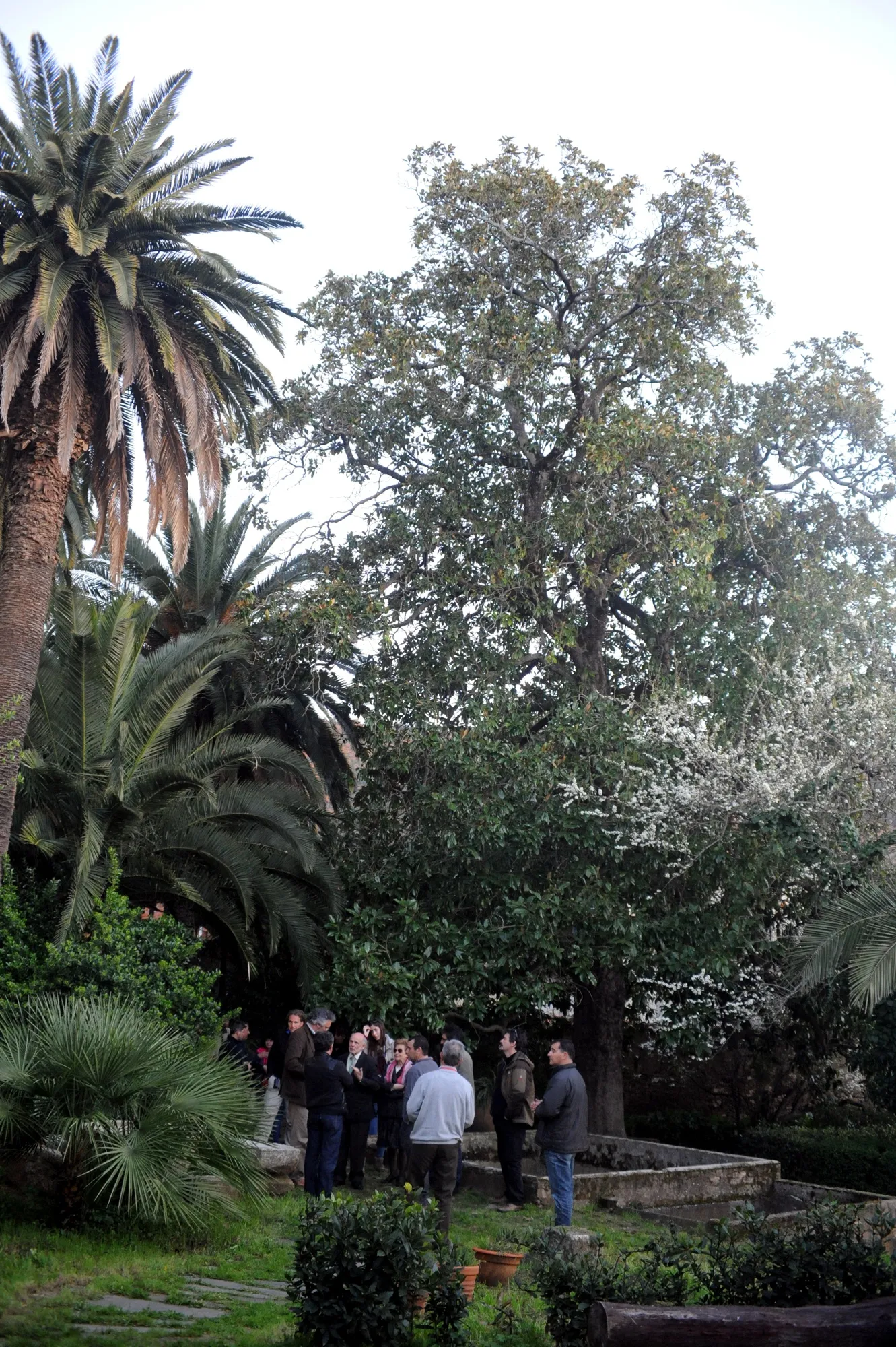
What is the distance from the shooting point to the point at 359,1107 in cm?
1221

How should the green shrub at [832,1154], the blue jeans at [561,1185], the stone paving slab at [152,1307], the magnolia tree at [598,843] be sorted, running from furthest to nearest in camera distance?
the green shrub at [832,1154], the magnolia tree at [598,843], the blue jeans at [561,1185], the stone paving slab at [152,1307]

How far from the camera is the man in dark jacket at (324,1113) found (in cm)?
1034

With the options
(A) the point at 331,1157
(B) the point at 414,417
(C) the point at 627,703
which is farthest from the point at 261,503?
(A) the point at 331,1157

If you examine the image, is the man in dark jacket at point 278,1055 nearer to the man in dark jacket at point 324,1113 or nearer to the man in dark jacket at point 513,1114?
the man in dark jacket at point 513,1114

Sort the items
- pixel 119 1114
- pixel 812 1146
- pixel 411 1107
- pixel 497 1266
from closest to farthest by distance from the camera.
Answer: pixel 497 1266 < pixel 119 1114 < pixel 411 1107 < pixel 812 1146

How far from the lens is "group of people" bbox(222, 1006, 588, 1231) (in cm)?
918

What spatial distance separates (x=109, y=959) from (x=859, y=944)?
8155 millimetres

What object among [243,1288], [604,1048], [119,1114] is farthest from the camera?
[604,1048]

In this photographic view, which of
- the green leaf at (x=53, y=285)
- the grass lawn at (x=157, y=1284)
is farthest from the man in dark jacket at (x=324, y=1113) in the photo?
the green leaf at (x=53, y=285)

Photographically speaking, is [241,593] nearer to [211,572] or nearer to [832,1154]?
[211,572]

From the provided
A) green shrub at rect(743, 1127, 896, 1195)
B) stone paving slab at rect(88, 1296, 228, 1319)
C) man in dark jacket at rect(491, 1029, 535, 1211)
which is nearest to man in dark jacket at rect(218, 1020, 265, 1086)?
man in dark jacket at rect(491, 1029, 535, 1211)

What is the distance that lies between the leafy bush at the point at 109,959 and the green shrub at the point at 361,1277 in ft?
16.2

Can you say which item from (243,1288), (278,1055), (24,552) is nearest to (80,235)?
(24,552)

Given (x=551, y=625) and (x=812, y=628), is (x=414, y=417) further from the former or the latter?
(x=812, y=628)
